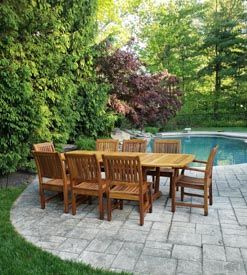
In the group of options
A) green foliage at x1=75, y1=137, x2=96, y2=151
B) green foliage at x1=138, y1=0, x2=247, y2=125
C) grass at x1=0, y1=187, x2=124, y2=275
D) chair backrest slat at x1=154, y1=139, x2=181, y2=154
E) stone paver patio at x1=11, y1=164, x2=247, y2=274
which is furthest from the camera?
green foliage at x1=138, y1=0, x2=247, y2=125

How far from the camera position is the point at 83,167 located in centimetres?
359

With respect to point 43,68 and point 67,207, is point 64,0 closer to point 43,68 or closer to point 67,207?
point 43,68

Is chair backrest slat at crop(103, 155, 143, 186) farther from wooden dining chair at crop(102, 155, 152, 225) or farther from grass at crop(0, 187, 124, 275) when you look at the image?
grass at crop(0, 187, 124, 275)

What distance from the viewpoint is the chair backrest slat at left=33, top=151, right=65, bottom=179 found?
12.2ft

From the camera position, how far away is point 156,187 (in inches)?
173

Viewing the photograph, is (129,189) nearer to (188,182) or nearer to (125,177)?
(125,177)

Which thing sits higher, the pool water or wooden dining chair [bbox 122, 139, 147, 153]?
wooden dining chair [bbox 122, 139, 147, 153]

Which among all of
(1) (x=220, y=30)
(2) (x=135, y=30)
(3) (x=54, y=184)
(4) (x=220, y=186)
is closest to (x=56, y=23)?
(3) (x=54, y=184)

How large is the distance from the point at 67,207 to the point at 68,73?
3968 millimetres

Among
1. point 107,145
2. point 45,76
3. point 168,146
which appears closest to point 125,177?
point 168,146

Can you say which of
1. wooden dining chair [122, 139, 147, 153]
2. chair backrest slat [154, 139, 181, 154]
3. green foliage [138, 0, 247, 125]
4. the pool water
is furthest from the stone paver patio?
green foliage [138, 0, 247, 125]

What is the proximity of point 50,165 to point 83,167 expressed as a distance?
0.55 meters

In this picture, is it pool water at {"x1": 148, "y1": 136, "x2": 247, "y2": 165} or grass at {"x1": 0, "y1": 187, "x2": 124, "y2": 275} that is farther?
pool water at {"x1": 148, "y1": 136, "x2": 247, "y2": 165}

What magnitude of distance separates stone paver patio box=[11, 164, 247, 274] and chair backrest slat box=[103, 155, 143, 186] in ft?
1.77
